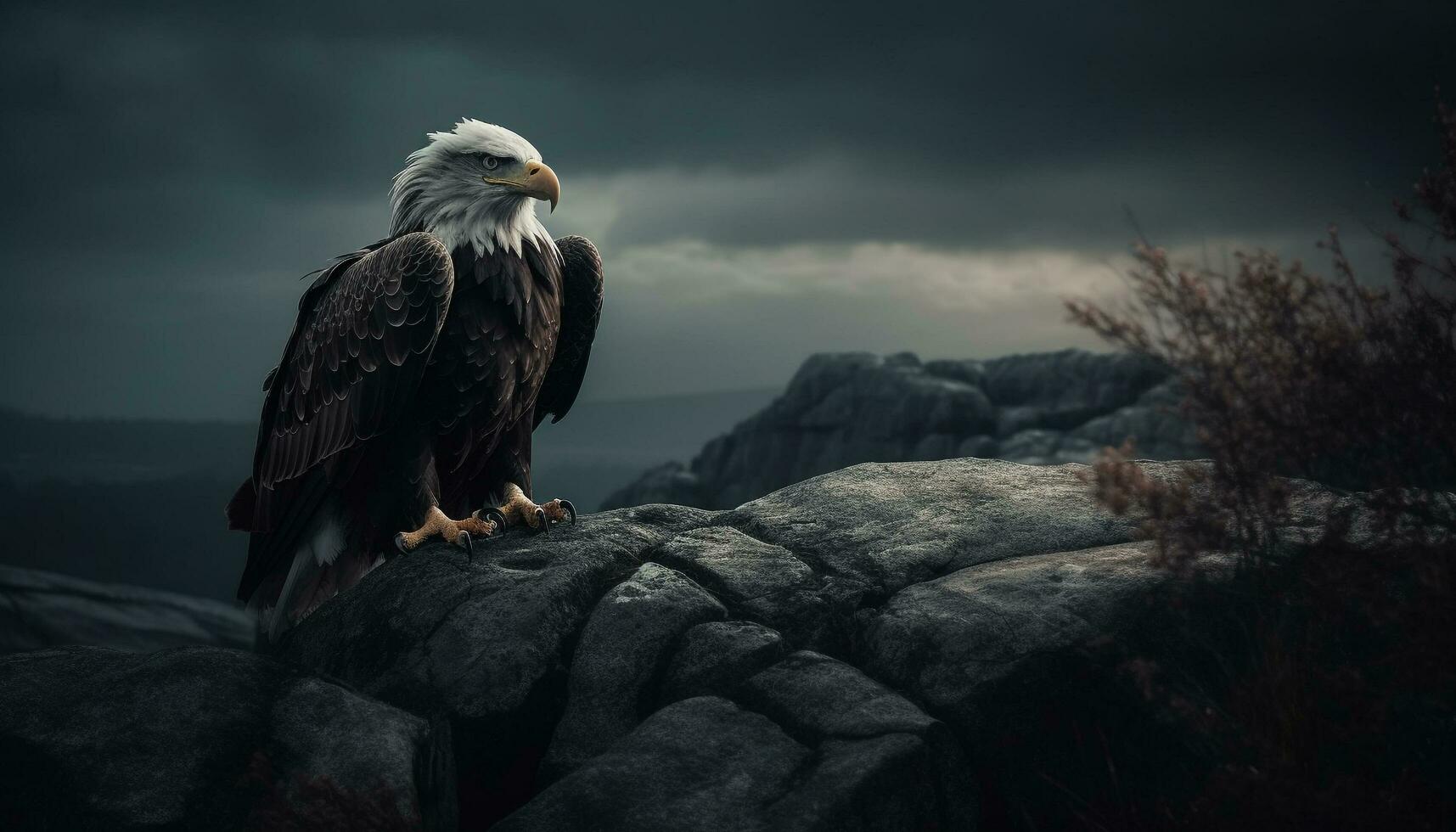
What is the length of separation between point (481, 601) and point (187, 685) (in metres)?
1.29

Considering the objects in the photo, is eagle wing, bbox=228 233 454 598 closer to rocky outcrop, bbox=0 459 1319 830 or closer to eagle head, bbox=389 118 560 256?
eagle head, bbox=389 118 560 256

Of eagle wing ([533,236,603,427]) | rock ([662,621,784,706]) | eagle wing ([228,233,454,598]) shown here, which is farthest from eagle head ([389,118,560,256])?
rock ([662,621,784,706])

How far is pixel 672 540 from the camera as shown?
5.83 metres

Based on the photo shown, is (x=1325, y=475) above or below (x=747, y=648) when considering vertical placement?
above

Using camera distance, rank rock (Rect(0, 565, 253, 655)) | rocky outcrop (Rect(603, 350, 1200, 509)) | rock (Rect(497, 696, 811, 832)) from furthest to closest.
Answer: rocky outcrop (Rect(603, 350, 1200, 509)), rock (Rect(0, 565, 253, 655)), rock (Rect(497, 696, 811, 832))

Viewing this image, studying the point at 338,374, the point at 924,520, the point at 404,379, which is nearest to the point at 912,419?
the point at 924,520

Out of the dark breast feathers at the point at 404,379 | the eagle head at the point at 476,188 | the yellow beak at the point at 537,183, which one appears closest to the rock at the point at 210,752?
the dark breast feathers at the point at 404,379

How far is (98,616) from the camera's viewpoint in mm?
19500

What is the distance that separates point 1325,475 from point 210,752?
438 centimetres

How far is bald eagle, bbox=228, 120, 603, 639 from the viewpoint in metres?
5.86

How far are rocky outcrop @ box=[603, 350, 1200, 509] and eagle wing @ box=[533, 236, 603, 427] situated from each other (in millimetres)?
27839

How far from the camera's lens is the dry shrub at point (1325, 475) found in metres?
3.83

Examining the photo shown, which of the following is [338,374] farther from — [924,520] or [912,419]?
[912,419]

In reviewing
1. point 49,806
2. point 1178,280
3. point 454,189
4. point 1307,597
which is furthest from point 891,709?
point 454,189
